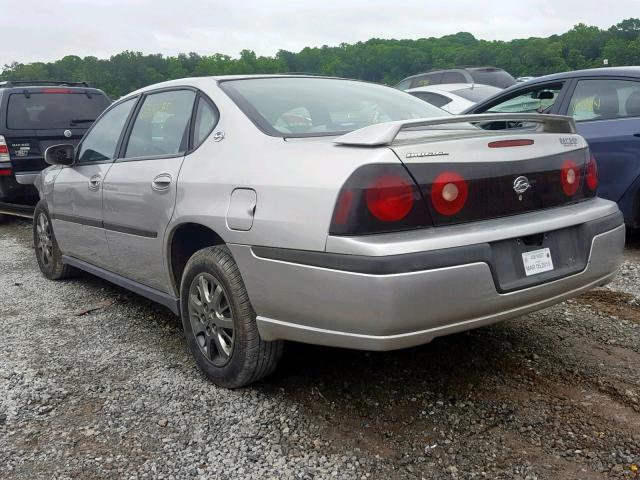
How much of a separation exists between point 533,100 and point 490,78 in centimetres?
692

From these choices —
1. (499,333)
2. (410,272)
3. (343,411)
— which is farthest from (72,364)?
(499,333)

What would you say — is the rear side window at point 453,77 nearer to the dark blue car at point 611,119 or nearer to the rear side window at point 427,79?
the rear side window at point 427,79

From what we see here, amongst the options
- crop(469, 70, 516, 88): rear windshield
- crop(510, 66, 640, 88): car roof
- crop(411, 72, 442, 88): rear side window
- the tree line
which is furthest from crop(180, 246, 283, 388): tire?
the tree line

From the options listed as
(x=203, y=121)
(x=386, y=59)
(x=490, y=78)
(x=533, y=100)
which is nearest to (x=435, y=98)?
(x=490, y=78)

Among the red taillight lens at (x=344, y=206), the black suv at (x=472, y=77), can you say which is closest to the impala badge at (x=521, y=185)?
the red taillight lens at (x=344, y=206)

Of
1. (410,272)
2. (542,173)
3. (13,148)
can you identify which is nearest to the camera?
(410,272)

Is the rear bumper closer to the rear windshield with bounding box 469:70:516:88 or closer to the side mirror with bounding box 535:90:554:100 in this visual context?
the side mirror with bounding box 535:90:554:100

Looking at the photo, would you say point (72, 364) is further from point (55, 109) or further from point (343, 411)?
point (55, 109)

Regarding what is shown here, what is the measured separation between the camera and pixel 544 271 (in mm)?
2506

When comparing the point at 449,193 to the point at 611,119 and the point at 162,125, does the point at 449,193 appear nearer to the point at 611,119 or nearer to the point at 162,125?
the point at 162,125

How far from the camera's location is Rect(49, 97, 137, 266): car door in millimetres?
3990

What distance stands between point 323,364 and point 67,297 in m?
2.49

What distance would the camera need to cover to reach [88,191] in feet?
13.4

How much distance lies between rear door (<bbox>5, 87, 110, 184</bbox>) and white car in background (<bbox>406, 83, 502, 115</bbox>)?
15.2 ft
